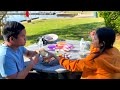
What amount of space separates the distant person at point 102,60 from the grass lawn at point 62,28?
4.60 meters

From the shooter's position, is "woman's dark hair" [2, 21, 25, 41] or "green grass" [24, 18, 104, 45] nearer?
"woman's dark hair" [2, 21, 25, 41]

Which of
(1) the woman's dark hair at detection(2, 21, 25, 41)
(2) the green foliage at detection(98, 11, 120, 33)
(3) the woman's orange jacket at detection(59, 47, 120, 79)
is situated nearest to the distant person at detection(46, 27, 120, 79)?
(3) the woman's orange jacket at detection(59, 47, 120, 79)

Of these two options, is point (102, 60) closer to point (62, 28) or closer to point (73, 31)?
point (73, 31)

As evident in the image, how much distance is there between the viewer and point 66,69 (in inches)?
108

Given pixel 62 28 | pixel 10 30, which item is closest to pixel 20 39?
pixel 10 30

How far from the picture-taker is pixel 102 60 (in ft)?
7.89

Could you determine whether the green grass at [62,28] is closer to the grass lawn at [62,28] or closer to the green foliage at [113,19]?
the grass lawn at [62,28]

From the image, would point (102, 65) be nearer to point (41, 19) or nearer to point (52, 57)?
point (52, 57)

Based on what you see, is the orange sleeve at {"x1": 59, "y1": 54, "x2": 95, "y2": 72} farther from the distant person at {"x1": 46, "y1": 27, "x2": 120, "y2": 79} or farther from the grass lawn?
the grass lawn

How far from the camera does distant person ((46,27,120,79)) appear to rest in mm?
2415

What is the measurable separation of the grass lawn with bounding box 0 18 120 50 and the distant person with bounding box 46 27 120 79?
460 centimetres
